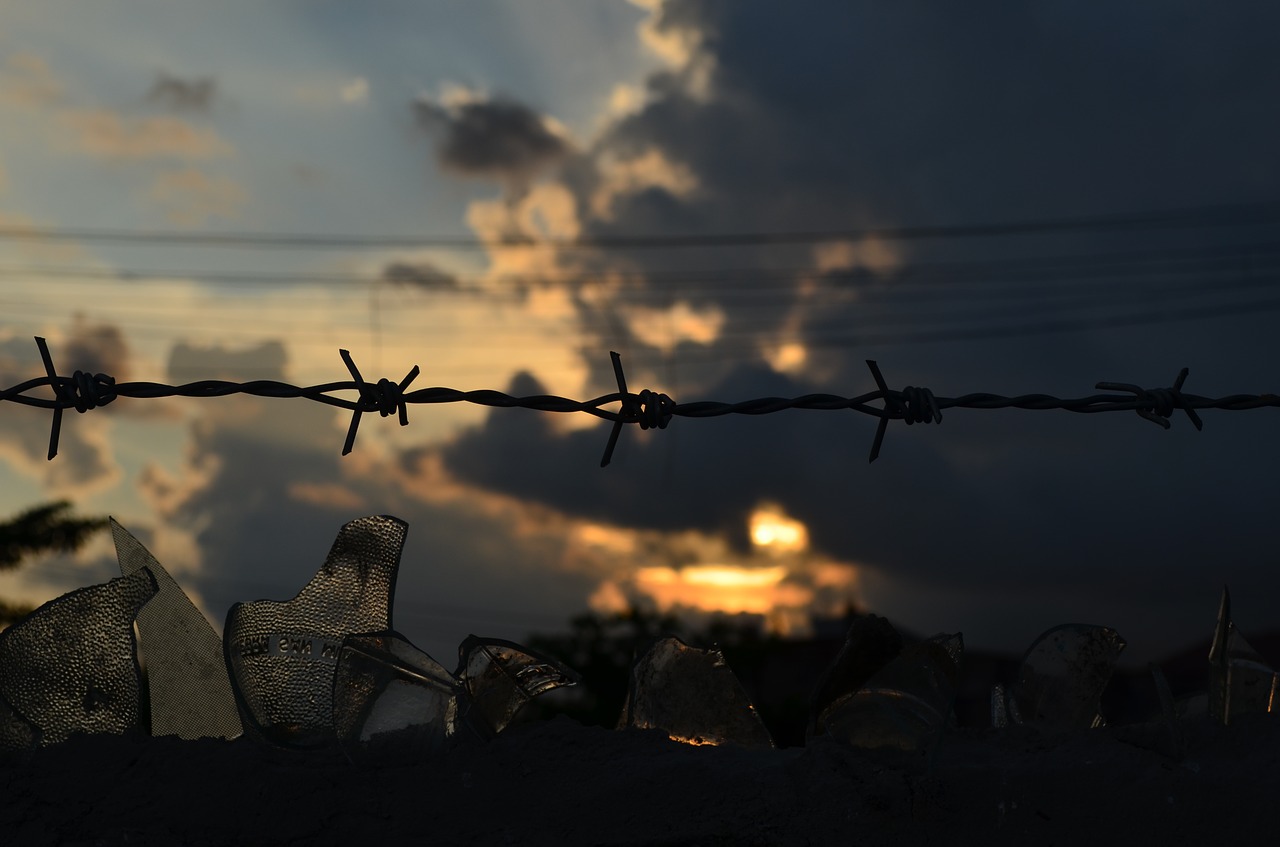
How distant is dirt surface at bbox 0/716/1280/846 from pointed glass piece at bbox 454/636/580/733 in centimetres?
4

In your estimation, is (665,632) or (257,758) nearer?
(257,758)

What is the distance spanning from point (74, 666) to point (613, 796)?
0.77 metres

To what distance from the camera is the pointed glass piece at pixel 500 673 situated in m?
1.60

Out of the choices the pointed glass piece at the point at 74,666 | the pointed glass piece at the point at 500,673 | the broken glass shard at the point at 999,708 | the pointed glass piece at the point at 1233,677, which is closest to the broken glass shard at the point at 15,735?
the pointed glass piece at the point at 74,666

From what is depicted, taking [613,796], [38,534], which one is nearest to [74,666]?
[613,796]

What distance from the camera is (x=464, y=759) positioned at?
4.99ft

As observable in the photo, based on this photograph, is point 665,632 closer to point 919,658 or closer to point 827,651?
point 919,658

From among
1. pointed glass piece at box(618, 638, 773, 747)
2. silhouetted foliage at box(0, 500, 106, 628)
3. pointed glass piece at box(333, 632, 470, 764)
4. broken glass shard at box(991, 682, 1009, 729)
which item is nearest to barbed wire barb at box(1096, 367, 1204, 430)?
broken glass shard at box(991, 682, 1009, 729)

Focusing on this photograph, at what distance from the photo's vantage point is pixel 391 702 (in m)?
1.53

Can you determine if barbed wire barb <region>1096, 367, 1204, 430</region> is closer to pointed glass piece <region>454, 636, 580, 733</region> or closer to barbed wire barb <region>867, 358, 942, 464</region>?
barbed wire barb <region>867, 358, 942, 464</region>

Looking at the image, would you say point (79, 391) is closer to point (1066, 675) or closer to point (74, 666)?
point (74, 666)

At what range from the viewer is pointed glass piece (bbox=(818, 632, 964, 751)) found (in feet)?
5.10

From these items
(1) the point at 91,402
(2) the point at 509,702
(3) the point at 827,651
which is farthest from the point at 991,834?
(3) the point at 827,651

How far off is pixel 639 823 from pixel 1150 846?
2.26 ft
